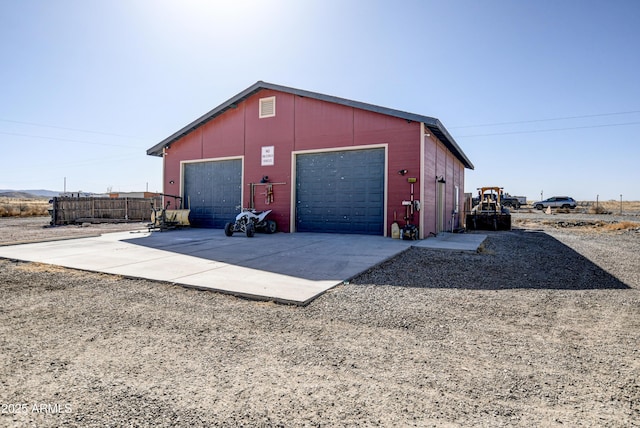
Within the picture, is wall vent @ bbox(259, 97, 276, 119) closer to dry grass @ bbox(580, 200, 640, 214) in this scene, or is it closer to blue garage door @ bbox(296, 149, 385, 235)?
blue garage door @ bbox(296, 149, 385, 235)

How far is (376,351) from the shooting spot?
102 inches

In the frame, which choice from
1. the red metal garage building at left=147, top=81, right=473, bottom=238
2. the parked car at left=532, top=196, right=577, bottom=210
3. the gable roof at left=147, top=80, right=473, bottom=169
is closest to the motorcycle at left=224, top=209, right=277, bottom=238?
the red metal garage building at left=147, top=81, right=473, bottom=238

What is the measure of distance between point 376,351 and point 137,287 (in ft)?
11.2

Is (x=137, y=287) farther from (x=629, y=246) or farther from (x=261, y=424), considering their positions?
(x=629, y=246)

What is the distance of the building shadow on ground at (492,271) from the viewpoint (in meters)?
4.79

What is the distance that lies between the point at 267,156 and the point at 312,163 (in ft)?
6.14

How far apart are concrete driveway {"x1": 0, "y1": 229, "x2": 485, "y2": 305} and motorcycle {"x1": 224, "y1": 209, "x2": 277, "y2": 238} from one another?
165cm

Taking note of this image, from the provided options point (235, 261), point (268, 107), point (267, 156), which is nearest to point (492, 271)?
point (235, 261)

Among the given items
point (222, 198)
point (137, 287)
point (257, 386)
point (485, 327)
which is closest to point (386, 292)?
point (485, 327)

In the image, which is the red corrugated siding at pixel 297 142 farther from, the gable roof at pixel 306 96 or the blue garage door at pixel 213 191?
the blue garage door at pixel 213 191

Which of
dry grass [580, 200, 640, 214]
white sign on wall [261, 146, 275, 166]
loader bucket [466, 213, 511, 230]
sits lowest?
loader bucket [466, 213, 511, 230]

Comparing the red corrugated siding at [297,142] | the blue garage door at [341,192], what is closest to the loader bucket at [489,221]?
the red corrugated siding at [297,142]

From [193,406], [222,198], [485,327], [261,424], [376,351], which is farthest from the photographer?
[222,198]

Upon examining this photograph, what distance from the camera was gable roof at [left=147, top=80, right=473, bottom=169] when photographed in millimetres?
10094
